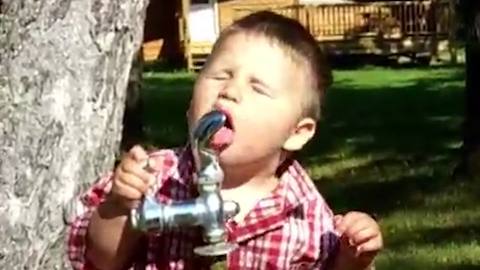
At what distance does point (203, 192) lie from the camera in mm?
2531

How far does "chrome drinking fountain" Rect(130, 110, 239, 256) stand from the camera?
98.9 inches

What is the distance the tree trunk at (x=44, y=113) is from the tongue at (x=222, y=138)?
51.9 inches

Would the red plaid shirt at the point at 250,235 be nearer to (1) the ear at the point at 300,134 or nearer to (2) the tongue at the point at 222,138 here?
(1) the ear at the point at 300,134

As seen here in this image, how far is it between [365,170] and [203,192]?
34.6 ft

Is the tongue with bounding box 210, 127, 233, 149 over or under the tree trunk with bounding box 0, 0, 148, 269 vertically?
over

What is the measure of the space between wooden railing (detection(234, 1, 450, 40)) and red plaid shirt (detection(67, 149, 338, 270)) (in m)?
30.4

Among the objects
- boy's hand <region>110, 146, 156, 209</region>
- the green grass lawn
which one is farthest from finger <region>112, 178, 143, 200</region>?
the green grass lawn

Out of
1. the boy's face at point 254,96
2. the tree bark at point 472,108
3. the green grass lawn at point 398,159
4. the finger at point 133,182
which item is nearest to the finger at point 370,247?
the boy's face at point 254,96

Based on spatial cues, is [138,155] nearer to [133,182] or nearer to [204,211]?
[133,182]

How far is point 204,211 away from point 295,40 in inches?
19.4

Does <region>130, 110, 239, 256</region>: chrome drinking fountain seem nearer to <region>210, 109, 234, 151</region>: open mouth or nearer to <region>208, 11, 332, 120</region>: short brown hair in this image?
<region>210, 109, 234, 151</region>: open mouth

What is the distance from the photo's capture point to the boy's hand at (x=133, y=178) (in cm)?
263

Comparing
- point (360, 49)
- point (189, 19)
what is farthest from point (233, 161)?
point (189, 19)

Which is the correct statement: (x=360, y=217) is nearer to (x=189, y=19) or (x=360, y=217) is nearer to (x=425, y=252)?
(x=425, y=252)
